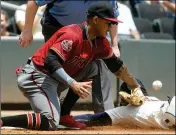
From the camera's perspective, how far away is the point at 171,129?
5.97 m

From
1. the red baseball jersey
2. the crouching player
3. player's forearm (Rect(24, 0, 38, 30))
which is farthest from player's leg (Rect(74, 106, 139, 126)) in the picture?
player's forearm (Rect(24, 0, 38, 30))

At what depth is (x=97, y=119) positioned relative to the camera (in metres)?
6.23

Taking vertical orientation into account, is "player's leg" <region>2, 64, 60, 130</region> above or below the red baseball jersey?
below

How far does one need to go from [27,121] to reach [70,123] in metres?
0.60

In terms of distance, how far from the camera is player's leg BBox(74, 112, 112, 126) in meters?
6.21

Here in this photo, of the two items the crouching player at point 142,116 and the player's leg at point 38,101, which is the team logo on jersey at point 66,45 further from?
the crouching player at point 142,116

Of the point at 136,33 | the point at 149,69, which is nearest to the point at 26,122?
the point at 149,69

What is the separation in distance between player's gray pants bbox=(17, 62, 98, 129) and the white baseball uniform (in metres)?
0.69

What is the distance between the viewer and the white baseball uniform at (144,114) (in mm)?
5969

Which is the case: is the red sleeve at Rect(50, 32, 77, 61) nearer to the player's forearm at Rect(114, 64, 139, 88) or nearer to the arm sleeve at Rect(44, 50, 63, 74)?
the arm sleeve at Rect(44, 50, 63, 74)

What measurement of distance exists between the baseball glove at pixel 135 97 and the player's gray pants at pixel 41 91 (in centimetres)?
68

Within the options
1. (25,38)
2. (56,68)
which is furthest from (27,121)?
(25,38)

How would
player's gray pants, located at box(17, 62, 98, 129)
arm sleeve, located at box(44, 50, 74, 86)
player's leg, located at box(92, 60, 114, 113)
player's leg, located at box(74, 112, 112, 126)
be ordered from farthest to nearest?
player's leg, located at box(92, 60, 114, 113)
player's leg, located at box(74, 112, 112, 126)
player's gray pants, located at box(17, 62, 98, 129)
arm sleeve, located at box(44, 50, 74, 86)

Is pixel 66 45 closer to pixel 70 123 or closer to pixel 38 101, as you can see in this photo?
pixel 38 101
